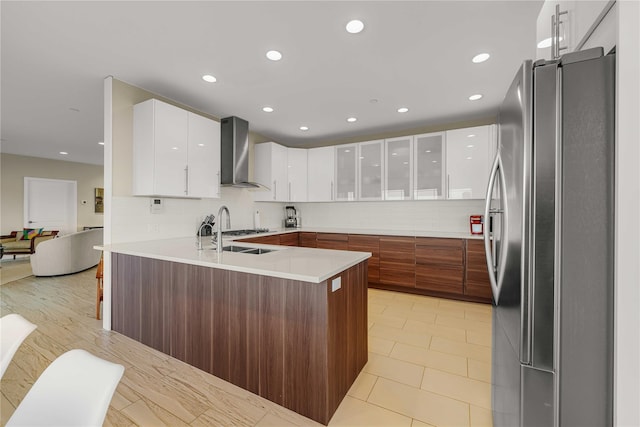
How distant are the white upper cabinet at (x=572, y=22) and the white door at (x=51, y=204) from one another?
964 cm

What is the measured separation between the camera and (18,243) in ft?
19.1

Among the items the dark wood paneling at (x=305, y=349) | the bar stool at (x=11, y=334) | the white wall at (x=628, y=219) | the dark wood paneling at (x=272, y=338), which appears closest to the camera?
the white wall at (x=628, y=219)

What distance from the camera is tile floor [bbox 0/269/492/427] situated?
1.53 meters

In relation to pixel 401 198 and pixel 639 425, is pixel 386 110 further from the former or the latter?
pixel 639 425

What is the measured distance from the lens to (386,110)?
342 centimetres

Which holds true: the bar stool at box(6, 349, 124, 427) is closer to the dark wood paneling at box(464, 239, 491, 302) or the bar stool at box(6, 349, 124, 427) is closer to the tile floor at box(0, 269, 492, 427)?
the tile floor at box(0, 269, 492, 427)

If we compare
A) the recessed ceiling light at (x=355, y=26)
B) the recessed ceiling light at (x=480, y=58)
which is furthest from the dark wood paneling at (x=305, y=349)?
the recessed ceiling light at (x=480, y=58)

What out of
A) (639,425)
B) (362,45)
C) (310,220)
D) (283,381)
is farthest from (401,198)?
(639,425)

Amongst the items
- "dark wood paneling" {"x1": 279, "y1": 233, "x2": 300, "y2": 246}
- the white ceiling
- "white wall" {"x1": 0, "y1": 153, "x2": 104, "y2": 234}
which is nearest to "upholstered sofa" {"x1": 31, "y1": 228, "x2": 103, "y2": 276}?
the white ceiling

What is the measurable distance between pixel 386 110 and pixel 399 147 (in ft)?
2.52

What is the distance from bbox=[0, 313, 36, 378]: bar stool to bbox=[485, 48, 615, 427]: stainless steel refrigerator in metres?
1.80

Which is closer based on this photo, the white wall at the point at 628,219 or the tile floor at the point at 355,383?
the white wall at the point at 628,219

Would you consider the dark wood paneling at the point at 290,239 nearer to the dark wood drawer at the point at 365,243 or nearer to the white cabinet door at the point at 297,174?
the white cabinet door at the point at 297,174

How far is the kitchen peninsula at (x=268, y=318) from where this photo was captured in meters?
1.50
